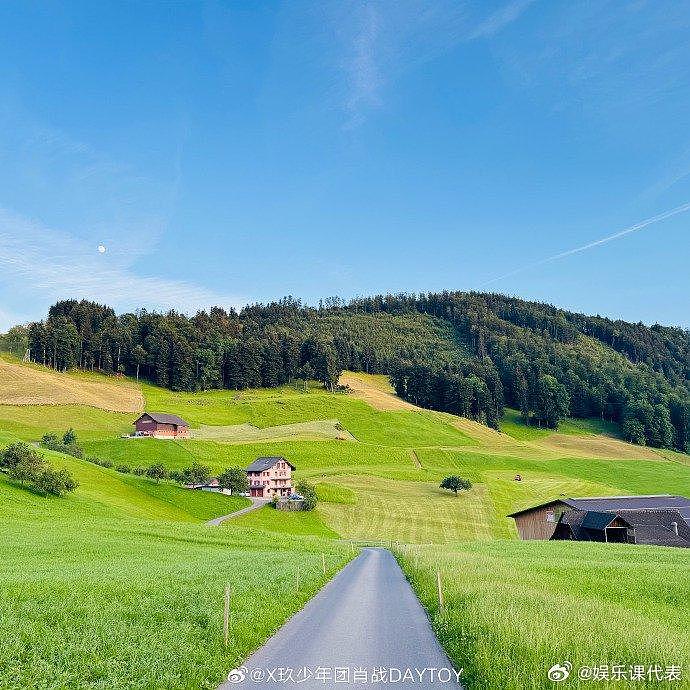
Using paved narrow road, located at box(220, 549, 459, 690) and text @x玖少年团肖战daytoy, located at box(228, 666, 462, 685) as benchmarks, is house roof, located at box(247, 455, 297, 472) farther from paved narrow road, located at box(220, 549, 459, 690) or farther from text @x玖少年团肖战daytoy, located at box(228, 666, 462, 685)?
text @x玖少年团肖战daytoy, located at box(228, 666, 462, 685)

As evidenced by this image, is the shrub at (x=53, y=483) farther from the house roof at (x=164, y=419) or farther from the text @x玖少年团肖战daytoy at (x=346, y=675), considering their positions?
the text @x玖少年团肖战daytoy at (x=346, y=675)

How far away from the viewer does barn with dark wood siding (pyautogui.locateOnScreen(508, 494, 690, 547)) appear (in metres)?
80.3

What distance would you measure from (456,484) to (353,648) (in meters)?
97.9

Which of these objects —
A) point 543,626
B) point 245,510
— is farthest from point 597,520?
point 543,626

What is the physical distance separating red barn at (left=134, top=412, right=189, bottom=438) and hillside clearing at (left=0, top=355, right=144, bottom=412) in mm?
23078

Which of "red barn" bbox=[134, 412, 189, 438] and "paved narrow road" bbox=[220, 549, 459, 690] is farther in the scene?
"red barn" bbox=[134, 412, 189, 438]

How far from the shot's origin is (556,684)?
1153cm

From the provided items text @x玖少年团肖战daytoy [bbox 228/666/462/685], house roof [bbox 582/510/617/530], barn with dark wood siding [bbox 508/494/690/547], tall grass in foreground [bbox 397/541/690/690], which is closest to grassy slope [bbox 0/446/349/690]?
text @x玖少年团肖战daytoy [bbox 228/666/462/685]

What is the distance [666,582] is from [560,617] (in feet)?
70.9

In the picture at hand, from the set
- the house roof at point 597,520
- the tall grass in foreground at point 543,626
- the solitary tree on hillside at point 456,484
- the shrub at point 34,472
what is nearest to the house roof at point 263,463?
the solitary tree on hillside at point 456,484

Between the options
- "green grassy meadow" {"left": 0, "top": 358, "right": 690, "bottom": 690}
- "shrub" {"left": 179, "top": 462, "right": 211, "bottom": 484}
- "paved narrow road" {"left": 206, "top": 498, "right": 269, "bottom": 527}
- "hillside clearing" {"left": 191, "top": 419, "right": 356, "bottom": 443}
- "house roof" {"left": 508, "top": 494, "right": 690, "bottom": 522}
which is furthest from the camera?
"hillside clearing" {"left": 191, "top": 419, "right": 356, "bottom": 443}

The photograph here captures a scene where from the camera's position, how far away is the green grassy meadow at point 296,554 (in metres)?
14.2

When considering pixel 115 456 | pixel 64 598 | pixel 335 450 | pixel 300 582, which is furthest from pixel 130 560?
pixel 335 450

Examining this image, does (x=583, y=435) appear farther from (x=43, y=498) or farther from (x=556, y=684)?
(x=556, y=684)
